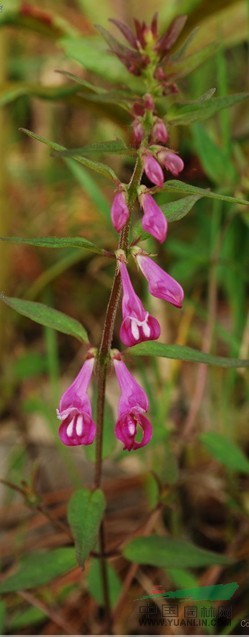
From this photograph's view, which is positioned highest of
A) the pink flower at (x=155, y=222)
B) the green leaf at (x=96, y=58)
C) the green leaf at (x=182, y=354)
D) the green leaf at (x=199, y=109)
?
the green leaf at (x=96, y=58)

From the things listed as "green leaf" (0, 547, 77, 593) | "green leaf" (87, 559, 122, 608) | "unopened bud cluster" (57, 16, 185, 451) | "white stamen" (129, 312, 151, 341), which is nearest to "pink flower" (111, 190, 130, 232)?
"unopened bud cluster" (57, 16, 185, 451)

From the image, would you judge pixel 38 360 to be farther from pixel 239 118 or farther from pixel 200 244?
pixel 239 118

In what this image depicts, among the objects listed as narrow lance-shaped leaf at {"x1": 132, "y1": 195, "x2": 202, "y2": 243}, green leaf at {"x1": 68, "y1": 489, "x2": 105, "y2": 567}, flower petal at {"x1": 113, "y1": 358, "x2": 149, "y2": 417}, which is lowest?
green leaf at {"x1": 68, "y1": 489, "x2": 105, "y2": 567}

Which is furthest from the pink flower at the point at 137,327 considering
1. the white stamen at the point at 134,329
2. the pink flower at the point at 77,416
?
the pink flower at the point at 77,416

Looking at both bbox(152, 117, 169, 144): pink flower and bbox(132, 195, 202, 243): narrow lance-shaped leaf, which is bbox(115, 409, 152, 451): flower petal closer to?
bbox(132, 195, 202, 243): narrow lance-shaped leaf

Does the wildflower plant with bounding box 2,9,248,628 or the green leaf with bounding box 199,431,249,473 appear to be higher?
the wildflower plant with bounding box 2,9,248,628

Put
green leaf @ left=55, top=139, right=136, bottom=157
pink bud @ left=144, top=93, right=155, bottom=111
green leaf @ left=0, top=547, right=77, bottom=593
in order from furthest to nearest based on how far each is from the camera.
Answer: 1. green leaf @ left=0, top=547, right=77, bottom=593
2. pink bud @ left=144, top=93, right=155, bottom=111
3. green leaf @ left=55, top=139, right=136, bottom=157

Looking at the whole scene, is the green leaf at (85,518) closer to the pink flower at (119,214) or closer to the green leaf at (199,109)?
the pink flower at (119,214)

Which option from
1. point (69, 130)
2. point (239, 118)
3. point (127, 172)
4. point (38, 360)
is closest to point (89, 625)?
point (38, 360)
